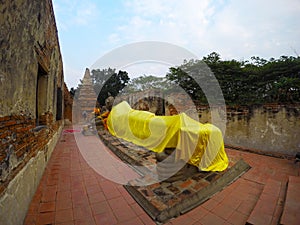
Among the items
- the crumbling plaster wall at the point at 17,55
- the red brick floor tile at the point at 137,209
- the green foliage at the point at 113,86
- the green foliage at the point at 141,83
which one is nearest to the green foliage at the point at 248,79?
the red brick floor tile at the point at 137,209

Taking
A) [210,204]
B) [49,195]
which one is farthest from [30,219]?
[210,204]

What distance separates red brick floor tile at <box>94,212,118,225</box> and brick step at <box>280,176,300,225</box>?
6.35ft

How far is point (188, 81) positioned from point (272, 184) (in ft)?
27.8

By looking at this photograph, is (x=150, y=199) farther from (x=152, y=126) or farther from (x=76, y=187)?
(x=152, y=126)

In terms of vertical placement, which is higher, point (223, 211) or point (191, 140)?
point (191, 140)

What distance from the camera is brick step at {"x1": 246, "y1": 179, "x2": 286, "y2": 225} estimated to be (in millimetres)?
1781

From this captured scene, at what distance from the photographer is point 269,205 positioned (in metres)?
2.06

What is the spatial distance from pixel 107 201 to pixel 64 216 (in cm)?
55

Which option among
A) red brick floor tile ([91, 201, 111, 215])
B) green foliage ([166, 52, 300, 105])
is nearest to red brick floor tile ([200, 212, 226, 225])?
red brick floor tile ([91, 201, 111, 215])

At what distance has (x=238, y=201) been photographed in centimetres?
221

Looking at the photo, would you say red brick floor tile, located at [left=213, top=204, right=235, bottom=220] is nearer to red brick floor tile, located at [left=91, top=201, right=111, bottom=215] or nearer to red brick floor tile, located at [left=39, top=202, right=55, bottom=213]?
red brick floor tile, located at [left=91, top=201, right=111, bottom=215]

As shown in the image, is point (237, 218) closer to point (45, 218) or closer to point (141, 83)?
point (45, 218)

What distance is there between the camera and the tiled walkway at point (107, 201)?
183 cm

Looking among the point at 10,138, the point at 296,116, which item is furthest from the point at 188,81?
the point at 10,138
